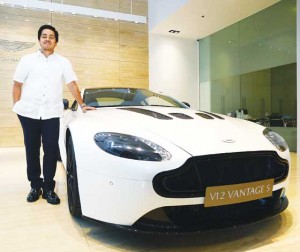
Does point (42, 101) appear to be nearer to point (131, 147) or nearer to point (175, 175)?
point (131, 147)

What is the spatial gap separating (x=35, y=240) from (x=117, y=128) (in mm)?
640

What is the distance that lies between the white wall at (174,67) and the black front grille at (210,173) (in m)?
5.59

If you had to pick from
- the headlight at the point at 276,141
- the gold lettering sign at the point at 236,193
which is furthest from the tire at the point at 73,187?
the headlight at the point at 276,141

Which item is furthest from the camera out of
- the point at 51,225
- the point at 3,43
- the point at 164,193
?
the point at 3,43

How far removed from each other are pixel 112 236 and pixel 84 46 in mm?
5252

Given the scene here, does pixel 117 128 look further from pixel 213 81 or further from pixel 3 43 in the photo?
pixel 213 81

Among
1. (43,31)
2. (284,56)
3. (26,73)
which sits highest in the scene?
(284,56)

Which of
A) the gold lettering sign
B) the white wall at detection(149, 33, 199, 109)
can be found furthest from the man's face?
the white wall at detection(149, 33, 199, 109)

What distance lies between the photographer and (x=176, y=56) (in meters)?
6.97

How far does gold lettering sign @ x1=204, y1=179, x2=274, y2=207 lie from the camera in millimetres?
1112

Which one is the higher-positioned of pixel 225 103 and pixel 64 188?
pixel 225 103

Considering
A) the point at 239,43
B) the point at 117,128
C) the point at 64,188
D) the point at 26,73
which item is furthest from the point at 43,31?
the point at 239,43

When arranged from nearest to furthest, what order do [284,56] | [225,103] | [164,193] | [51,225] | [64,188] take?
[164,193]
[51,225]
[64,188]
[284,56]
[225,103]

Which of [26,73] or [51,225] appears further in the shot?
[26,73]
